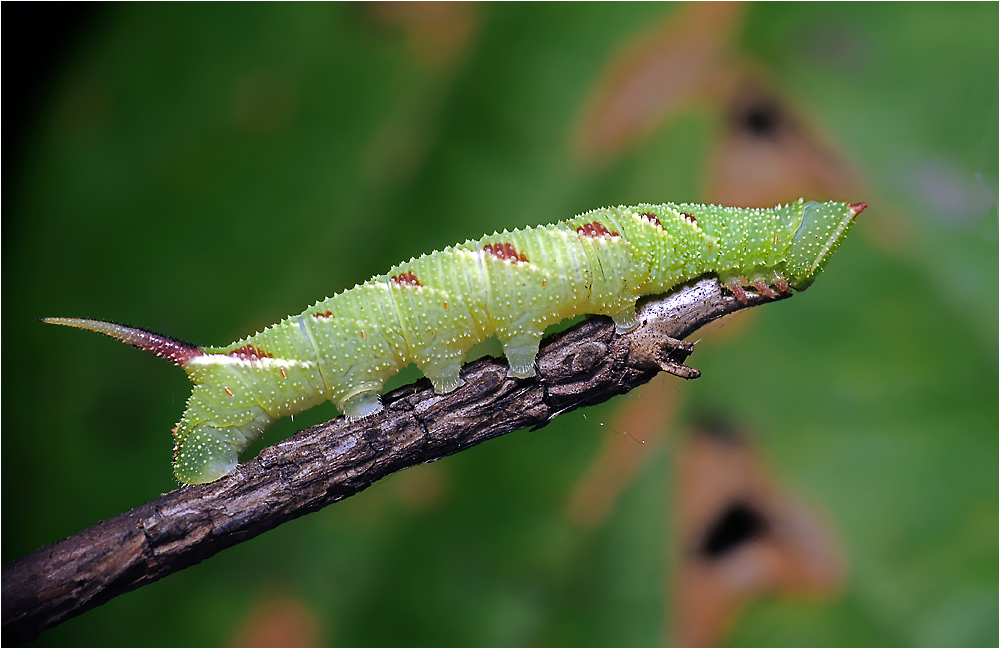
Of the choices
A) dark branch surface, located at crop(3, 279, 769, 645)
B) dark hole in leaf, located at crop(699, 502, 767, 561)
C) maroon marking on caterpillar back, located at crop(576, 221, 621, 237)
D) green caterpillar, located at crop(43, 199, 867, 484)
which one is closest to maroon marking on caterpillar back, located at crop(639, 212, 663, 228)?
green caterpillar, located at crop(43, 199, 867, 484)

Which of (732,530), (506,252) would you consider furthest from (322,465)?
(732,530)

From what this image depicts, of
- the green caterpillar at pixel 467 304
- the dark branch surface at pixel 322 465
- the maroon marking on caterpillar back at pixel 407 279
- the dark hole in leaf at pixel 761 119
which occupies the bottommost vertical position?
the dark branch surface at pixel 322 465

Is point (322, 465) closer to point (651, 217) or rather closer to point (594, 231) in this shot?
point (594, 231)

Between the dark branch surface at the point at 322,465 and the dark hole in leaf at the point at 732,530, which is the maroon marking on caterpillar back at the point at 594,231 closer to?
the dark branch surface at the point at 322,465

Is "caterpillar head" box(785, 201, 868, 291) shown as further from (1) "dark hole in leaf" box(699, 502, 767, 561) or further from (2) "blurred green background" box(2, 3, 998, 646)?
(1) "dark hole in leaf" box(699, 502, 767, 561)

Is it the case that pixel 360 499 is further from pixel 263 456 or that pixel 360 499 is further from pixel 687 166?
pixel 687 166

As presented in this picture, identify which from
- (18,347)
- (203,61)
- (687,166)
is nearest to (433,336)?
(687,166)

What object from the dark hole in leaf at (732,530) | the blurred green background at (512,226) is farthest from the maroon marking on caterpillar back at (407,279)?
the dark hole in leaf at (732,530)
